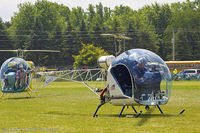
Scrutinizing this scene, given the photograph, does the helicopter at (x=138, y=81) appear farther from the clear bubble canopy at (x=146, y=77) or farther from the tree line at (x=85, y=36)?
the tree line at (x=85, y=36)

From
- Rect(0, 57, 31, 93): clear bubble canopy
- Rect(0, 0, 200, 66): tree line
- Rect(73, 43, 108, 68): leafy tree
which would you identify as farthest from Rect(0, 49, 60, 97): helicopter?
Rect(0, 0, 200, 66): tree line

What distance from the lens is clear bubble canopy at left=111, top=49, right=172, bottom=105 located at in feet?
55.5

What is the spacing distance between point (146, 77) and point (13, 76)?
1741 cm

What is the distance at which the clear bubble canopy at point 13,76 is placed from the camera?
31641mm

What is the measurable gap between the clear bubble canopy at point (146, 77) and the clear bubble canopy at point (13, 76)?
1603 cm

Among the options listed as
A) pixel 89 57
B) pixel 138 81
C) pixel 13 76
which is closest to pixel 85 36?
pixel 89 57

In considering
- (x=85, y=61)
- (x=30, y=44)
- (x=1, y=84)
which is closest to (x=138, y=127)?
(x=1, y=84)

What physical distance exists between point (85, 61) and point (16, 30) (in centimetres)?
3550

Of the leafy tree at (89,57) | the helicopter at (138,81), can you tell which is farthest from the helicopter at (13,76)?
the leafy tree at (89,57)

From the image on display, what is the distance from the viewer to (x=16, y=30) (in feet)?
396

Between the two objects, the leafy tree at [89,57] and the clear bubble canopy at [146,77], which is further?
the leafy tree at [89,57]

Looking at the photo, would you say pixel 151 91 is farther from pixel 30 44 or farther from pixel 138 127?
pixel 30 44

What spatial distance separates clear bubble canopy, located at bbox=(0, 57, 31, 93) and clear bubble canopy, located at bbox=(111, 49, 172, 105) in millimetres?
16026

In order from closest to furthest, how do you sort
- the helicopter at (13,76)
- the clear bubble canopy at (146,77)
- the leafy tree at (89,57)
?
the clear bubble canopy at (146,77) → the helicopter at (13,76) → the leafy tree at (89,57)
